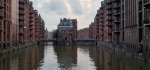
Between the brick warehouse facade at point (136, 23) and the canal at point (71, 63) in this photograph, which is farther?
the brick warehouse facade at point (136, 23)

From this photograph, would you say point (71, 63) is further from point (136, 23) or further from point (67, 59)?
point (136, 23)

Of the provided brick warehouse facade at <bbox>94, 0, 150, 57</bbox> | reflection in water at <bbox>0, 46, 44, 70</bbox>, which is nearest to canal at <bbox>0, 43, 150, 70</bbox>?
reflection in water at <bbox>0, 46, 44, 70</bbox>

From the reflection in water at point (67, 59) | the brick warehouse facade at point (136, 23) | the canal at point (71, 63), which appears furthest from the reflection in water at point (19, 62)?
the brick warehouse facade at point (136, 23)

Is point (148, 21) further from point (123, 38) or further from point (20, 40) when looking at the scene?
point (20, 40)

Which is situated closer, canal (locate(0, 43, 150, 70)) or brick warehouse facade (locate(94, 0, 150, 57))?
canal (locate(0, 43, 150, 70))

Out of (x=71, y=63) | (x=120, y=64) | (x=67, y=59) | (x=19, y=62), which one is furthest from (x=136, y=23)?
(x=19, y=62)

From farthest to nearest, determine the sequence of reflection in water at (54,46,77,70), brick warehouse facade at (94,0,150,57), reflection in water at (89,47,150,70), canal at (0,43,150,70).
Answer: brick warehouse facade at (94,0,150,57) → reflection in water at (54,46,77,70) → canal at (0,43,150,70) → reflection in water at (89,47,150,70)

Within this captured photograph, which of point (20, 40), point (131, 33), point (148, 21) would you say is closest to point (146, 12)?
point (148, 21)

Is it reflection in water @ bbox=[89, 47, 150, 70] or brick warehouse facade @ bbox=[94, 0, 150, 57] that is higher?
brick warehouse facade @ bbox=[94, 0, 150, 57]

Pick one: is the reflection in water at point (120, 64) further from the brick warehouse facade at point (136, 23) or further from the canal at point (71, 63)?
the brick warehouse facade at point (136, 23)

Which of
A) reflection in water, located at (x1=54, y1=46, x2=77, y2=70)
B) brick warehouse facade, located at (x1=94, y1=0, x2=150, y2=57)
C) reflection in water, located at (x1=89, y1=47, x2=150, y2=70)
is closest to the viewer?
reflection in water, located at (x1=89, y1=47, x2=150, y2=70)

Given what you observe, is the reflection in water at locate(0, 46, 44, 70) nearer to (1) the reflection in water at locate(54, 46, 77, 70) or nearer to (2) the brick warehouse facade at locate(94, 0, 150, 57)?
(1) the reflection in water at locate(54, 46, 77, 70)

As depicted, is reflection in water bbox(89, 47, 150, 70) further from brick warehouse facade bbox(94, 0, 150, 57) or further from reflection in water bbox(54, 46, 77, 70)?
reflection in water bbox(54, 46, 77, 70)

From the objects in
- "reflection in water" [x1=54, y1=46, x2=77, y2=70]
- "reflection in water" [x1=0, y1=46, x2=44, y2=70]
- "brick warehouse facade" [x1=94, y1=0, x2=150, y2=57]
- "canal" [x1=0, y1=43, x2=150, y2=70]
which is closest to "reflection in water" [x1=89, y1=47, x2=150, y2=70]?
"canal" [x1=0, y1=43, x2=150, y2=70]
